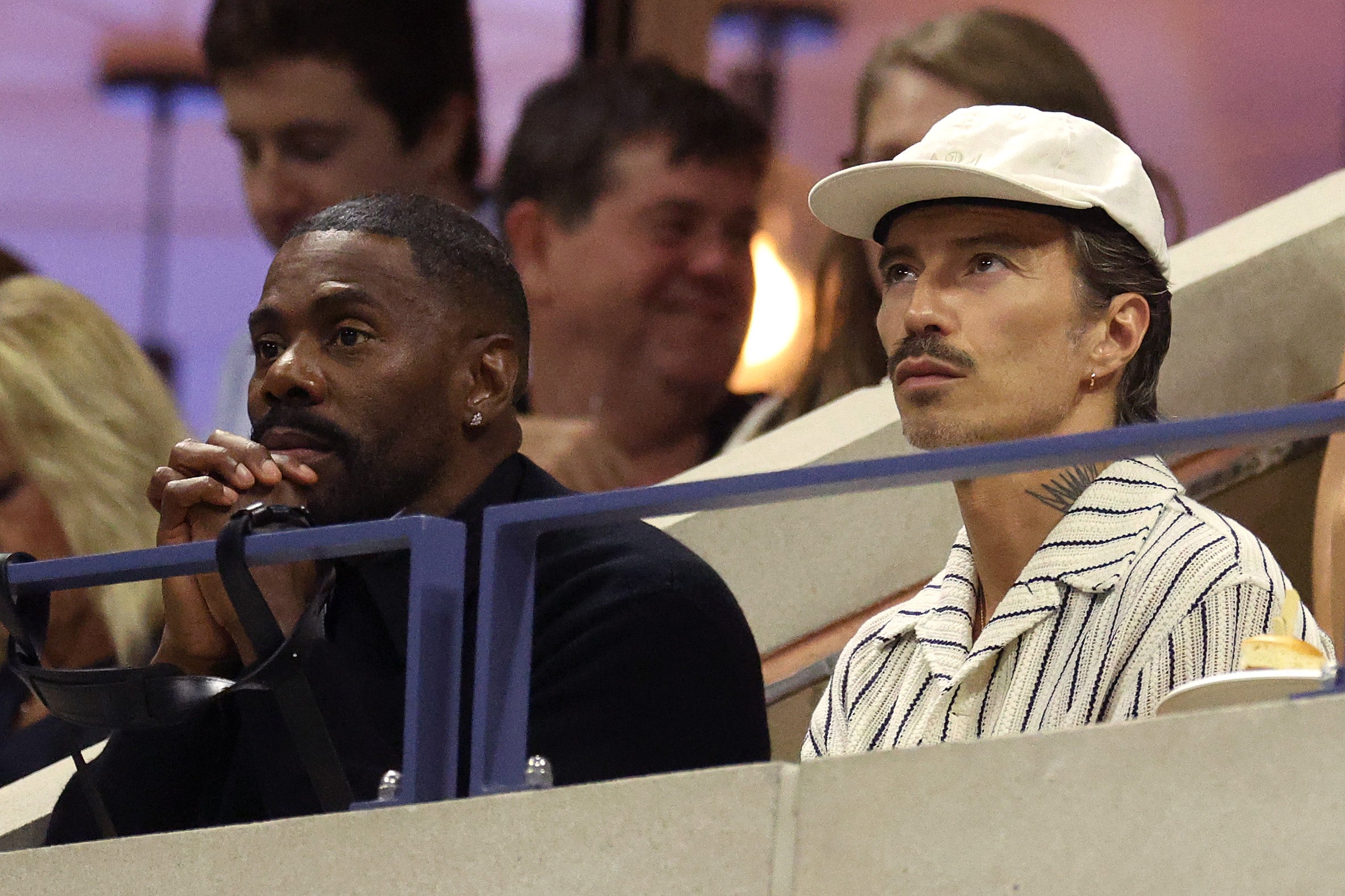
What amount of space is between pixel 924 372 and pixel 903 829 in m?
0.97

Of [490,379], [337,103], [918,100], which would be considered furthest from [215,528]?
[337,103]

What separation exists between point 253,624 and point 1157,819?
39.1 inches

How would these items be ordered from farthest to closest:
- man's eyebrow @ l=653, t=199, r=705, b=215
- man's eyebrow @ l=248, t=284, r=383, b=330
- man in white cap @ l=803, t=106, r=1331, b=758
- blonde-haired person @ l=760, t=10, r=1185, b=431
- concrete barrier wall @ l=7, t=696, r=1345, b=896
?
man's eyebrow @ l=653, t=199, r=705, b=215 → blonde-haired person @ l=760, t=10, r=1185, b=431 → man's eyebrow @ l=248, t=284, r=383, b=330 → man in white cap @ l=803, t=106, r=1331, b=758 → concrete barrier wall @ l=7, t=696, r=1345, b=896

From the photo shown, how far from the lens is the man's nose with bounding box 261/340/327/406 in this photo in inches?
112

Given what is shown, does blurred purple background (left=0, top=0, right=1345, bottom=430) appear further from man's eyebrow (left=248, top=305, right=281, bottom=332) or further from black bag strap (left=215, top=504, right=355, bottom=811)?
black bag strap (left=215, top=504, right=355, bottom=811)

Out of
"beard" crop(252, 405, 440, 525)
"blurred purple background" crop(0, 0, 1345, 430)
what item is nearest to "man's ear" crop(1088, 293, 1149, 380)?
"beard" crop(252, 405, 440, 525)

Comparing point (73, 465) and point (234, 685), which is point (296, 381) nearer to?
point (234, 685)

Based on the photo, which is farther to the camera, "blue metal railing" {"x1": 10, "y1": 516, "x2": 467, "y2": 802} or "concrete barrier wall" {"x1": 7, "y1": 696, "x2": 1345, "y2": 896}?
"blue metal railing" {"x1": 10, "y1": 516, "x2": 467, "y2": 802}

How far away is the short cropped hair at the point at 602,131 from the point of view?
17.6ft

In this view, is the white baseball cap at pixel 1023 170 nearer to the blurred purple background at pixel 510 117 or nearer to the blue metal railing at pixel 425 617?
the blue metal railing at pixel 425 617

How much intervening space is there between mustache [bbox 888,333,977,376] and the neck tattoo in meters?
0.18

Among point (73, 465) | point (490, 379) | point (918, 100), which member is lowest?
point (73, 465)

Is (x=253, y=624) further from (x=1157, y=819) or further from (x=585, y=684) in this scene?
(x=1157, y=819)

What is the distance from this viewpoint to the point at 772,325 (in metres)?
5.79
